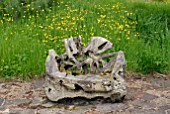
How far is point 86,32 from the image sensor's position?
Answer: 671 cm

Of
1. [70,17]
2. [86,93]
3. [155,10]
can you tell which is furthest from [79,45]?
[155,10]

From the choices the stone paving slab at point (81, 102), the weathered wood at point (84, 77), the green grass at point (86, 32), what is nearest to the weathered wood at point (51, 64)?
the weathered wood at point (84, 77)

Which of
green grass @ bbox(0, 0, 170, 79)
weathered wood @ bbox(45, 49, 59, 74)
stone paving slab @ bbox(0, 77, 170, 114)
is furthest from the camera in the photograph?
green grass @ bbox(0, 0, 170, 79)

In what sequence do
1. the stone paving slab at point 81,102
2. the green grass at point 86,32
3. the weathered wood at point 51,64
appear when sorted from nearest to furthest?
1. the stone paving slab at point 81,102
2. the weathered wood at point 51,64
3. the green grass at point 86,32

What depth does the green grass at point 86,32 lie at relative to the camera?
5875 millimetres

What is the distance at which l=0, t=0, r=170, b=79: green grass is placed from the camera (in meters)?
5.88

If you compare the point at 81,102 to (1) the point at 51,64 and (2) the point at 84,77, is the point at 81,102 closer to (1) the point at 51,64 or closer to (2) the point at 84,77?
(2) the point at 84,77

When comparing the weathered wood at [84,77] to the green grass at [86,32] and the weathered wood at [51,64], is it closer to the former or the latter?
the weathered wood at [51,64]

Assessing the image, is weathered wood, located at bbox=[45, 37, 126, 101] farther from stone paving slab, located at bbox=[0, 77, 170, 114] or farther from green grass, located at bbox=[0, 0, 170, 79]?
green grass, located at bbox=[0, 0, 170, 79]

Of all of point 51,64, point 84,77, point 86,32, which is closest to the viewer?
point 84,77

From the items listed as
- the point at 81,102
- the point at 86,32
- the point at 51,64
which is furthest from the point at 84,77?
the point at 86,32

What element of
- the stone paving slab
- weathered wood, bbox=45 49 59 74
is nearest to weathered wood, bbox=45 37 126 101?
weathered wood, bbox=45 49 59 74

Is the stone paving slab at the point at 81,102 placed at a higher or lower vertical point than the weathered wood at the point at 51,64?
lower

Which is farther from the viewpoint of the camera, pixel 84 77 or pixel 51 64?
pixel 51 64
